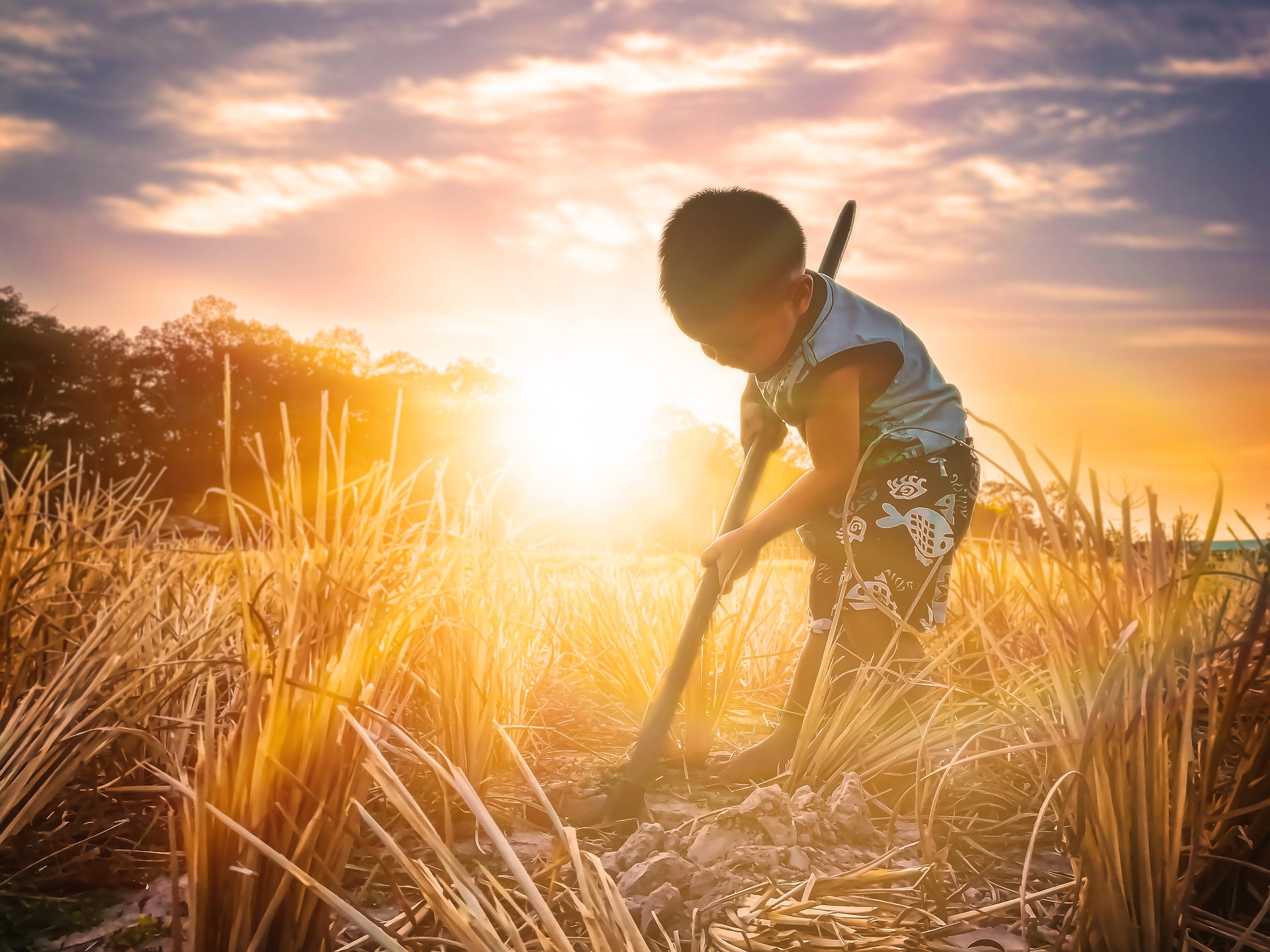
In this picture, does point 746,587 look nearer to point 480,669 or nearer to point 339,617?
point 480,669

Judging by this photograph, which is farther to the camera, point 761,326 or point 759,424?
point 759,424

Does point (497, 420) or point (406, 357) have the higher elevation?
point (406, 357)

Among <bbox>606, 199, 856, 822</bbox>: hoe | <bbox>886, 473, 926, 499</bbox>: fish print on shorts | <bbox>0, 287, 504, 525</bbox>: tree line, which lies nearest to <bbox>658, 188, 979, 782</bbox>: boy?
<bbox>886, 473, 926, 499</bbox>: fish print on shorts

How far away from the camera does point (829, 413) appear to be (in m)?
1.89

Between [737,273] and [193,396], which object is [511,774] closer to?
[737,273]

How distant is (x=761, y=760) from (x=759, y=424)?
94 centimetres

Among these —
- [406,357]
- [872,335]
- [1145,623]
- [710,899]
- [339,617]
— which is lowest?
[710,899]

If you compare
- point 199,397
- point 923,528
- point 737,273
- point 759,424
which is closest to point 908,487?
point 923,528

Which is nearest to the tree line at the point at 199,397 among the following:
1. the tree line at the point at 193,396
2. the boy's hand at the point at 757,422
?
the tree line at the point at 193,396

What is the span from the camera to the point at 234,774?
3.05 ft

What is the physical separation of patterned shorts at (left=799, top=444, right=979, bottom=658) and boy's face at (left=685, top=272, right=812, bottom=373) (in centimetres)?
45

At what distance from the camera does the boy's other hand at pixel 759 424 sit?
7.10ft

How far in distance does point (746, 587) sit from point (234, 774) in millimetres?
1710

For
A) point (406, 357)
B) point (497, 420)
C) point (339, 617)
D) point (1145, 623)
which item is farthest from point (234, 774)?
point (406, 357)
